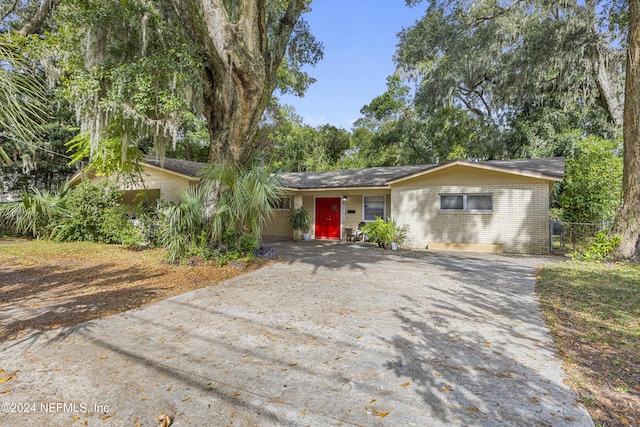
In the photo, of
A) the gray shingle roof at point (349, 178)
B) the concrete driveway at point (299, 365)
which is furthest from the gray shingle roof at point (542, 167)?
the concrete driveway at point (299, 365)

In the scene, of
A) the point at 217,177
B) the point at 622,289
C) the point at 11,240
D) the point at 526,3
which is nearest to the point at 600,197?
the point at 622,289

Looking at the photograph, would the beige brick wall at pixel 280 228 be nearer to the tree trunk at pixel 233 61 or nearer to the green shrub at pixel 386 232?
the green shrub at pixel 386 232

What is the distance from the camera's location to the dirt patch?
14.5 ft

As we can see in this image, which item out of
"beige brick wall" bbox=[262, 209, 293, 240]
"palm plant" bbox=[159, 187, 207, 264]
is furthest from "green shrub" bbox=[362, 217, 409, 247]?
"palm plant" bbox=[159, 187, 207, 264]

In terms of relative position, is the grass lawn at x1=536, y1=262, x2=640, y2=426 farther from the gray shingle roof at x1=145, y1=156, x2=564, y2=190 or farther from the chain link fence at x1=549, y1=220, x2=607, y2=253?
the gray shingle roof at x1=145, y1=156, x2=564, y2=190

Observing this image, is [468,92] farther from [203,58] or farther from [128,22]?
[128,22]

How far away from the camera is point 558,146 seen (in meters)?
16.6

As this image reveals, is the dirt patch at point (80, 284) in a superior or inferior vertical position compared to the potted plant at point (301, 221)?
inferior

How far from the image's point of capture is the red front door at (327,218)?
1525cm

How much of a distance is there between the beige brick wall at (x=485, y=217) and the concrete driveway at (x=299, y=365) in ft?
20.5

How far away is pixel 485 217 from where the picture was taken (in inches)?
451

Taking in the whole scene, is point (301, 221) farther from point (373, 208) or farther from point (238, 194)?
point (238, 194)

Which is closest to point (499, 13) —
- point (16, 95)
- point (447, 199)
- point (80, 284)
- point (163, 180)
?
point (447, 199)

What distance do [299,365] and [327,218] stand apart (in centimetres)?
1239
